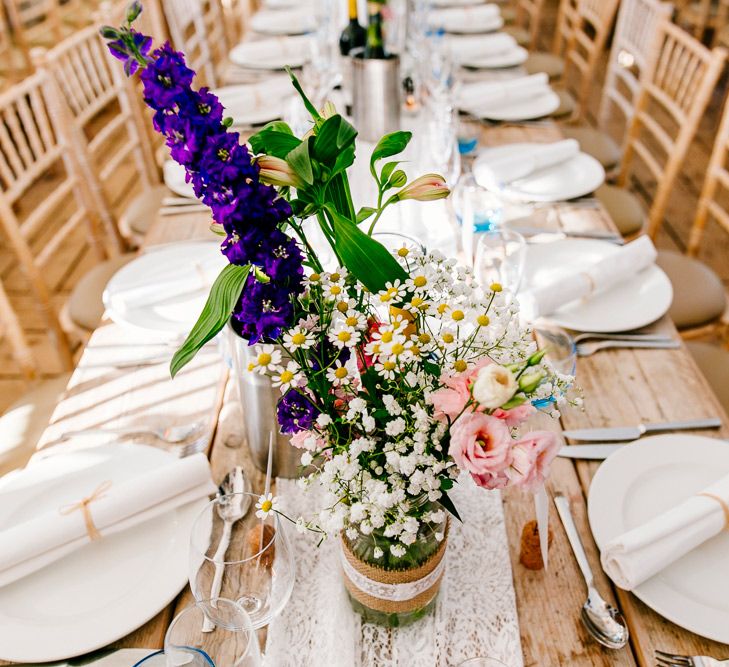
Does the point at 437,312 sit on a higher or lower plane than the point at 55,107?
higher

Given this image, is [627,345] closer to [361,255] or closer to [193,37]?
[361,255]

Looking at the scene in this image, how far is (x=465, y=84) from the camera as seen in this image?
2188 millimetres

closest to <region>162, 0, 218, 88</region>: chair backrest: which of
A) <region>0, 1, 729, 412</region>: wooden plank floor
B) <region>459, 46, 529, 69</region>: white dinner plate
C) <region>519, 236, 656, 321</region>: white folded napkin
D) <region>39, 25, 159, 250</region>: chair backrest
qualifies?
<region>39, 25, 159, 250</region>: chair backrest

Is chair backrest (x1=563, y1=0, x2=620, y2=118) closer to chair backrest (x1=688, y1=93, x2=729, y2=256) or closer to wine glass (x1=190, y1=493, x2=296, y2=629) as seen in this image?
chair backrest (x1=688, y1=93, x2=729, y2=256)

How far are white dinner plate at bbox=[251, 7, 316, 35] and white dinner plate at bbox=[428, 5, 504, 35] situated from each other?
50 centimetres

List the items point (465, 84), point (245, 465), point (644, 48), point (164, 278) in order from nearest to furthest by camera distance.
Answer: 1. point (245, 465)
2. point (164, 278)
3. point (465, 84)
4. point (644, 48)

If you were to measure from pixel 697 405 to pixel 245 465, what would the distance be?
711mm

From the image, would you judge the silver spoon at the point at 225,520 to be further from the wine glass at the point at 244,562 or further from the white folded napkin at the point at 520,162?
the white folded napkin at the point at 520,162

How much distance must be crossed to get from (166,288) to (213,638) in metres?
0.78

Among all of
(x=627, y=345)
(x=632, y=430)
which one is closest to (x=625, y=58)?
(x=627, y=345)

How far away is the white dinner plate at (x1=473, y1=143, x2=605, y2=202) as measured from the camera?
158cm

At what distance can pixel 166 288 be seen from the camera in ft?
4.29

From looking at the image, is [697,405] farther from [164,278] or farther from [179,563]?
[164,278]

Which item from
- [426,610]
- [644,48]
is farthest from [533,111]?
[426,610]
